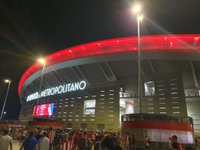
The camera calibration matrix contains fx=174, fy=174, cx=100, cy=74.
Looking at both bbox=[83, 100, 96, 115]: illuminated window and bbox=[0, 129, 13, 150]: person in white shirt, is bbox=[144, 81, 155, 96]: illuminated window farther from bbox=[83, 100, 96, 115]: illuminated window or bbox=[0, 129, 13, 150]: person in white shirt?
bbox=[0, 129, 13, 150]: person in white shirt

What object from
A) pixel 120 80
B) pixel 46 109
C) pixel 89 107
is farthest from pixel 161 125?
pixel 46 109

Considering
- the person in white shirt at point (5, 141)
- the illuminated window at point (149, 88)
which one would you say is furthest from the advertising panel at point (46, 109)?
the person in white shirt at point (5, 141)

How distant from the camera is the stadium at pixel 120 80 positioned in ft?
83.0

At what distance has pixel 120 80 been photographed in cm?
3172

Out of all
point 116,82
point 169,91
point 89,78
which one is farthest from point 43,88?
point 169,91

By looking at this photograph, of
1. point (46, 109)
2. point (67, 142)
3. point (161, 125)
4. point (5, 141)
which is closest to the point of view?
point (5, 141)

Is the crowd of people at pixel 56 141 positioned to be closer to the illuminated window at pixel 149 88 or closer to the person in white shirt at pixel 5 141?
the person in white shirt at pixel 5 141

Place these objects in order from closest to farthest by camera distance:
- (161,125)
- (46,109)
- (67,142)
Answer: (67,142)
(161,125)
(46,109)

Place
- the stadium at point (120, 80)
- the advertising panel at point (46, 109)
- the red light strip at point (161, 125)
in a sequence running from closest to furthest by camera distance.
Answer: the red light strip at point (161, 125) < the stadium at point (120, 80) < the advertising panel at point (46, 109)

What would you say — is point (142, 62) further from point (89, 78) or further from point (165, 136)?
point (165, 136)

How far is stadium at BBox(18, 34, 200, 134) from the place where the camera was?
83.0ft

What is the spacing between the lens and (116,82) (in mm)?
31750

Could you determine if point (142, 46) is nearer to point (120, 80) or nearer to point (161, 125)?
point (120, 80)

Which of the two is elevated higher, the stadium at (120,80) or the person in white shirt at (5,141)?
the stadium at (120,80)
